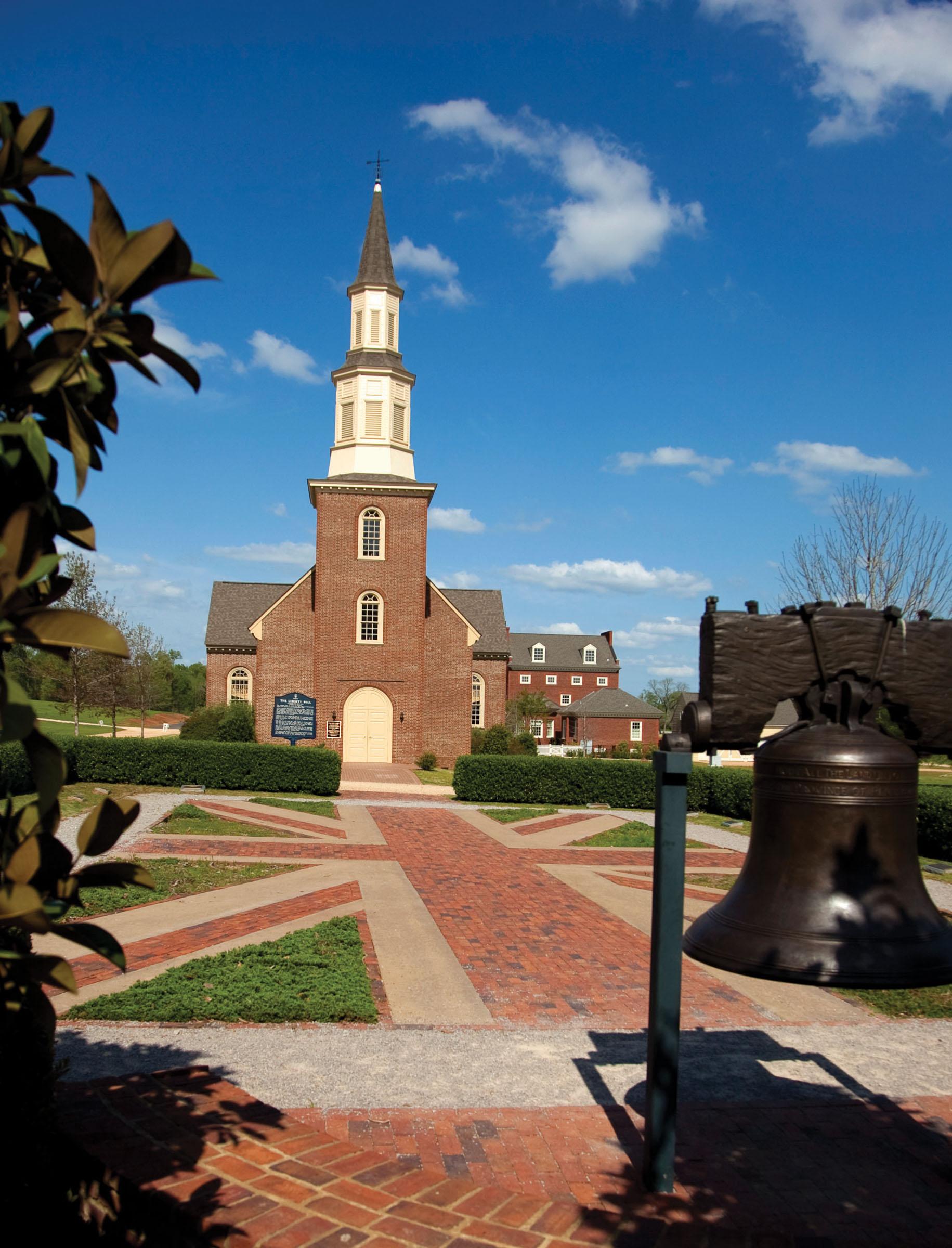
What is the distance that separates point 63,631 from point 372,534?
32.9m

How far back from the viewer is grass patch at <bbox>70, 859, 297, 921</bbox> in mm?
10430

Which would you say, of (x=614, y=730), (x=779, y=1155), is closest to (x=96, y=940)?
(x=779, y=1155)

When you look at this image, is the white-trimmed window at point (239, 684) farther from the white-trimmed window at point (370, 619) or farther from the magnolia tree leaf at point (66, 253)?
the magnolia tree leaf at point (66, 253)

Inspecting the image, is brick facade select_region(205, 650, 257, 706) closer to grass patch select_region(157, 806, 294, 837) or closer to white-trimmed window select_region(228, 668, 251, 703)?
white-trimmed window select_region(228, 668, 251, 703)

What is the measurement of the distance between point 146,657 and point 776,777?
39288 mm

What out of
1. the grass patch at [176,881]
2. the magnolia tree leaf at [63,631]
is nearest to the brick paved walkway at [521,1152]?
the grass patch at [176,881]

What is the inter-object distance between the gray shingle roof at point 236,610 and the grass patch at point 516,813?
2051cm

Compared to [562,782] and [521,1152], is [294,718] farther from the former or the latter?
[521,1152]

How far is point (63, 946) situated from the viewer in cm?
844

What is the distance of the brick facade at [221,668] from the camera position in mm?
40844

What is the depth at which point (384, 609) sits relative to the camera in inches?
1330

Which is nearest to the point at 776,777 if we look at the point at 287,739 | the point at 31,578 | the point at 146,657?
the point at 31,578

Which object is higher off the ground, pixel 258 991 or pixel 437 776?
pixel 258 991

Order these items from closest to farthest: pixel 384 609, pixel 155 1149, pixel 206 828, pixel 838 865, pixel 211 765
A: pixel 838 865, pixel 155 1149, pixel 206 828, pixel 211 765, pixel 384 609
